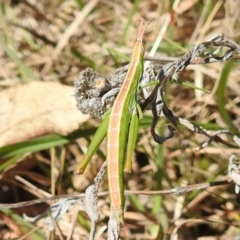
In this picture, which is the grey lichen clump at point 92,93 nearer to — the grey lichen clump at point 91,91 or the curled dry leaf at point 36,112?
the grey lichen clump at point 91,91

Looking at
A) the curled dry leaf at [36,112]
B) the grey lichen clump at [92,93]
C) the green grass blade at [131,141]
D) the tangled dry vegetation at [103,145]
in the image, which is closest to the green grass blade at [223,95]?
the tangled dry vegetation at [103,145]

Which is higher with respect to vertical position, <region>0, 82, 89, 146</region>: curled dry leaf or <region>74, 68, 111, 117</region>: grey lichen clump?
<region>74, 68, 111, 117</region>: grey lichen clump

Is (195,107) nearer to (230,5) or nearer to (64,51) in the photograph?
(230,5)

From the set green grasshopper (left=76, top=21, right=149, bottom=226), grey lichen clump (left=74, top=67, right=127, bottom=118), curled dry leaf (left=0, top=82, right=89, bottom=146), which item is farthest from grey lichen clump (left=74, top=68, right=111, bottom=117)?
curled dry leaf (left=0, top=82, right=89, bottom=146)

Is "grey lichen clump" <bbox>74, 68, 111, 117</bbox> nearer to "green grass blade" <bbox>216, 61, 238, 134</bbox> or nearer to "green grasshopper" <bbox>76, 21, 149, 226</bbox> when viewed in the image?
"green grasshopper" <bbox>76, 21, 149, 226</bbox>

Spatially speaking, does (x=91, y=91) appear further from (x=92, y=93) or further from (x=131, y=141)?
(x=131, y=141)

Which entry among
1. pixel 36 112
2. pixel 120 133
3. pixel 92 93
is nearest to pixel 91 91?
pixel 92 93

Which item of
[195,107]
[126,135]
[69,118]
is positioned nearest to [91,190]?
[126,135]
